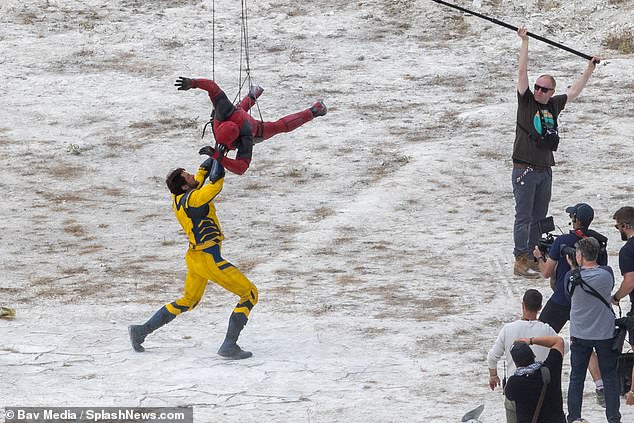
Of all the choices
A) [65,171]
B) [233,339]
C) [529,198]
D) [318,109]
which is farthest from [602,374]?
[65,171]

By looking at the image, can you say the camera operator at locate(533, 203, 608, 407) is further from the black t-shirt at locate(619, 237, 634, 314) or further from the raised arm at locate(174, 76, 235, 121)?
the raised arm at locate(174, 76, 235, 121)

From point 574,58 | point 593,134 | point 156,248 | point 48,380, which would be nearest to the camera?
point 48,380

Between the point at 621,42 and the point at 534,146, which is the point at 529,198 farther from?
the point at 621,42

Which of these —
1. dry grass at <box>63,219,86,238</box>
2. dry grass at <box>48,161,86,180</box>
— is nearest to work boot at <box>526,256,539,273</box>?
dry grass at <box>63,219,86,238</box>

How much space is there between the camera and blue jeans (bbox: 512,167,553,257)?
12.0 m

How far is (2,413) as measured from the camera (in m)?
9.02

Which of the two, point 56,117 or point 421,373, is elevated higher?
point 421,373

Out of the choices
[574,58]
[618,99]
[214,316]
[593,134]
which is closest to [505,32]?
[574,58]

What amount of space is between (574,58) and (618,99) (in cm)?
255

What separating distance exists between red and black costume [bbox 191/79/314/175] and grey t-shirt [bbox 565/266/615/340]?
13.3ft

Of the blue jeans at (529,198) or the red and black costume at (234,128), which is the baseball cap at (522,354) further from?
the blue jeans at (529,198)

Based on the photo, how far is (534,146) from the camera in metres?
12.0

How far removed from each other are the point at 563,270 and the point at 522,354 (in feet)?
7.12

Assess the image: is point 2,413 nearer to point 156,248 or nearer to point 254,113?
point 156,248
